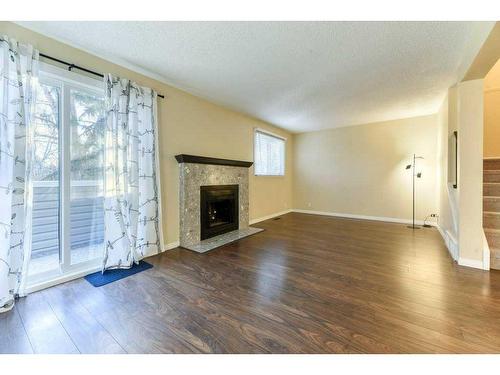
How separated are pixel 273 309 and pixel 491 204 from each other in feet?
10.5

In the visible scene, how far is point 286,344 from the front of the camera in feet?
4.36

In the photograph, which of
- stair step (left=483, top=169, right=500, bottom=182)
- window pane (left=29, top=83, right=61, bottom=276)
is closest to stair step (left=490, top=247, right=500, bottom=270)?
stair step (left=483, top=169, right=500, bottom=182)

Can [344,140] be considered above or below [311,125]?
below

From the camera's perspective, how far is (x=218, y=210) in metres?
4.14

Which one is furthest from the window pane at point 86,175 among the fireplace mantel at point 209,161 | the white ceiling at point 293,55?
the fireplace mantel at point 209,161

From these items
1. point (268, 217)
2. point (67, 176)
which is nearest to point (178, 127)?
point (67, 176)

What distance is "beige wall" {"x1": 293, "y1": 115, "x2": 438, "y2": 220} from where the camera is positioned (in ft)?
15.4

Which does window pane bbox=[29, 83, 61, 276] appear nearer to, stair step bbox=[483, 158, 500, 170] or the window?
the window

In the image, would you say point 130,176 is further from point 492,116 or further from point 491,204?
point 492,116

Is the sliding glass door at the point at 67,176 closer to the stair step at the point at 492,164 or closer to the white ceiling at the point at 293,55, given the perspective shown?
the white ceiling at the point at 293,55
